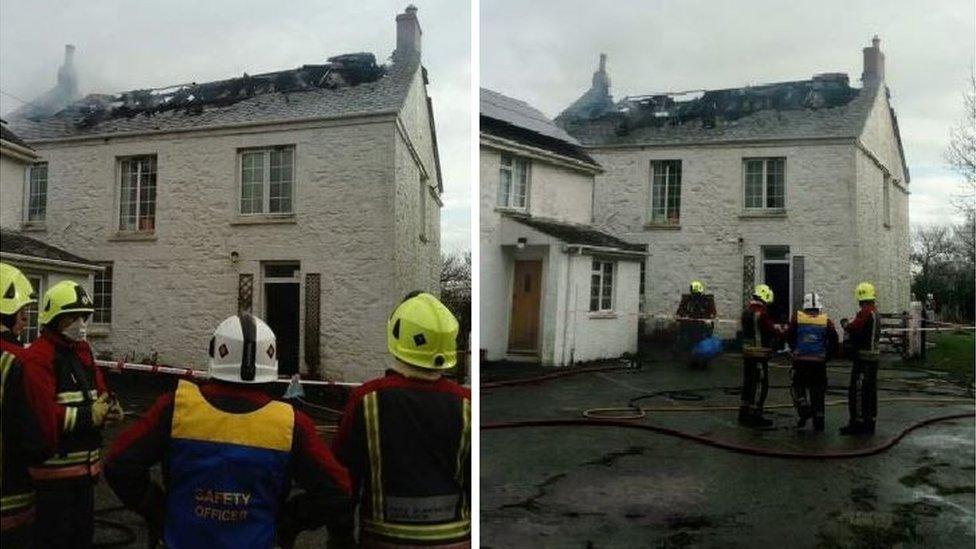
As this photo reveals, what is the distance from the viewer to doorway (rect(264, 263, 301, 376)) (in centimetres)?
249

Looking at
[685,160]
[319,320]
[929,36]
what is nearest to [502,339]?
[319,320]

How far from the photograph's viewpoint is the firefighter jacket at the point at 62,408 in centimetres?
222

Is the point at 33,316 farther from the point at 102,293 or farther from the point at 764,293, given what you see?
the point at 764,293

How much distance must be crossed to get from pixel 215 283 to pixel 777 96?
86.0 inches

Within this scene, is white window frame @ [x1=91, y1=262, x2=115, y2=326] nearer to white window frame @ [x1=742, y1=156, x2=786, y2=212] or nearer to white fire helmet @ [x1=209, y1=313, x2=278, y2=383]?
white fire helmet @ [x1=209, y1=313, x2=278, y2=383]

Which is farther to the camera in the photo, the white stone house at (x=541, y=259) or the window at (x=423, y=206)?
the white stone house at (x=541, y=259)

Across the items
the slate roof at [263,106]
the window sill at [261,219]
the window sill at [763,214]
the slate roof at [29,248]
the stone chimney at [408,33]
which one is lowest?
the slate roof at [29,248]

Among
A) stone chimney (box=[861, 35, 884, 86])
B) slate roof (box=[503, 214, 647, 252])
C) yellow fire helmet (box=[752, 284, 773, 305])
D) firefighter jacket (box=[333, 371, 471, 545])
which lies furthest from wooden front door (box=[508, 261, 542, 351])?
stone chimney (box=[861, 35, 884, 86])

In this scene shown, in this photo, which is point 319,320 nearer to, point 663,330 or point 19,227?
point 19,227

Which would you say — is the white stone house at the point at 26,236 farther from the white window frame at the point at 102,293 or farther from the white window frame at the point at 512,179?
the white window frame at the point at 512,179

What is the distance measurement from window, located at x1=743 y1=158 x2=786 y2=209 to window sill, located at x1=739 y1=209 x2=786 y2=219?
0.02 meters

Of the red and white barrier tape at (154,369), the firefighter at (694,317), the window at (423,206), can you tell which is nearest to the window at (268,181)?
the window at (423,206)

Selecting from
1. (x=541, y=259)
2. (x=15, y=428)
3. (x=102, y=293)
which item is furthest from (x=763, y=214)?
(x=15, y=428)

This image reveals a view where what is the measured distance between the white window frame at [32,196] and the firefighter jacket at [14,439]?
386 millimetres
